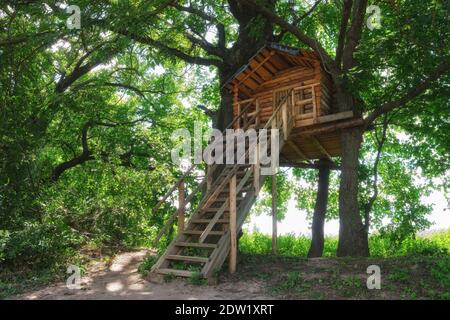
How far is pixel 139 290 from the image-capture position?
714cm

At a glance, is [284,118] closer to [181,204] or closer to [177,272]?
[181,204]

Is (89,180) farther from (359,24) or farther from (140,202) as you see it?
(359,24)

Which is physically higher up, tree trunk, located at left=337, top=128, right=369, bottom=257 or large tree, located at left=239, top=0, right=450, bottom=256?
large tree, located at left=239, top=0, right=450, bottom=256

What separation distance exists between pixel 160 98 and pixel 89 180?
551 cm

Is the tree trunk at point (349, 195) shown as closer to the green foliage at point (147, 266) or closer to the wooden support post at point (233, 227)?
the wooden support post at point (233, 227)

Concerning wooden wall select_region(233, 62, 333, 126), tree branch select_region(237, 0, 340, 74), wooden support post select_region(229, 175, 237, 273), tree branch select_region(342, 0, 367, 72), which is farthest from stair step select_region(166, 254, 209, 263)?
tree branch select_region(342, 0, 367, 72)

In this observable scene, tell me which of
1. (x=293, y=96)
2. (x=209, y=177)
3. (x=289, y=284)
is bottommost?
(x=289, y=284)

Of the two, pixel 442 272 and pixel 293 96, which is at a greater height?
pixel 293 96

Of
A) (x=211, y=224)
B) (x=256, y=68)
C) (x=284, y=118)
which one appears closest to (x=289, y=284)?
(x=211, y=224)

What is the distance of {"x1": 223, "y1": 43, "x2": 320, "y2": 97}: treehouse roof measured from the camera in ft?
37.5

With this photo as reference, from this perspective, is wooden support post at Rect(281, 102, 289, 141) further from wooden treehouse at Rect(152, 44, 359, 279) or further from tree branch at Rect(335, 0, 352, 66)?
tree branch at Rect(335, 0, 352, 66)

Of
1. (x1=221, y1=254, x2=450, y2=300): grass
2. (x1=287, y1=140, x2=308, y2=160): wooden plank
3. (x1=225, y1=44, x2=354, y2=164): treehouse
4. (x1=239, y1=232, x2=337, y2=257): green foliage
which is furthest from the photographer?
(x1=239, y1=232, x2=337, y2=257): green foliage

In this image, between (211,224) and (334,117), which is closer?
(211,224)

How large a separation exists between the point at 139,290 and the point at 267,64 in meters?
8.55
